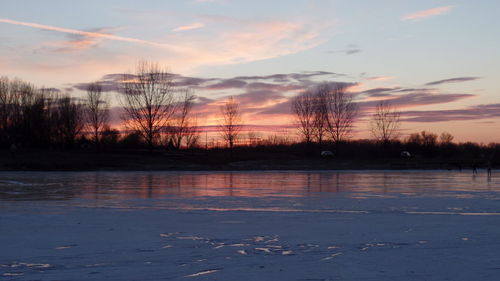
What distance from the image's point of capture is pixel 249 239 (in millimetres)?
9641

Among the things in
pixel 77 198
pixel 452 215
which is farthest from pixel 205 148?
pixel 452 215

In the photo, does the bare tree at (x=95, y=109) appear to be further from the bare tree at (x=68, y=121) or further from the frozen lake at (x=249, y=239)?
the frozen lake at (x=249, y=239)

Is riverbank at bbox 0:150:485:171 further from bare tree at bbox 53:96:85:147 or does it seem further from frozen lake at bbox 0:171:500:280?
frozen lake at bbox 0:171:500:280

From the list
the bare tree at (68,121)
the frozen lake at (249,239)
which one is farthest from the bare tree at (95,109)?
the frozen lake at (249,239)

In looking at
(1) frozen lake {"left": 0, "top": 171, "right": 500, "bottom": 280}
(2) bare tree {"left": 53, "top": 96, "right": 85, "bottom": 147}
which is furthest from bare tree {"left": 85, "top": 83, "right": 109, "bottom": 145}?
(1) frozen lake {"left": 0, "top": 171, "right": 500, "bottom": 280}

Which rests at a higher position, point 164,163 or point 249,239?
point 164,163

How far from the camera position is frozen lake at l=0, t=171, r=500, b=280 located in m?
7.16

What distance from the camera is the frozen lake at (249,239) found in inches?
282

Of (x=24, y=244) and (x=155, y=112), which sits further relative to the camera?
(x=155, y=112)

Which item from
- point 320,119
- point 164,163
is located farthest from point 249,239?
point 320,119

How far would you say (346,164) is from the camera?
53.8 meters

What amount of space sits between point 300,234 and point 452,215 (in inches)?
210

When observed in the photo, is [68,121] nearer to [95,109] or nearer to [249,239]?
[95,109]

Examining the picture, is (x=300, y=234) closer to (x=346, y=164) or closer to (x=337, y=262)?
(x=337, y=262)
